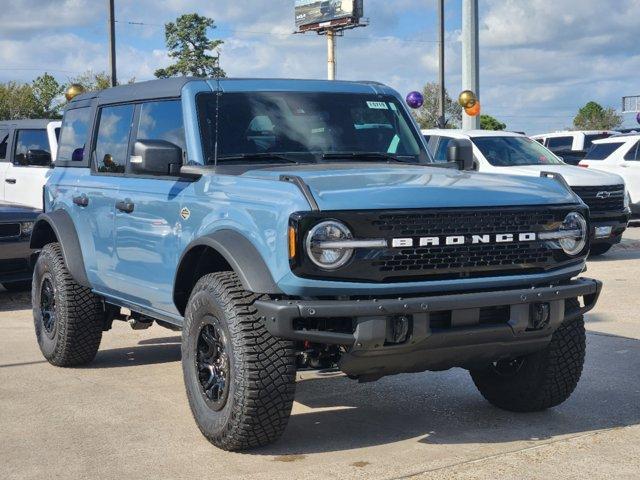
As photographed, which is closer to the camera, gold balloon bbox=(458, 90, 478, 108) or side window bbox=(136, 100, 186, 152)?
side window bbox=(136, 100, 186, 152)

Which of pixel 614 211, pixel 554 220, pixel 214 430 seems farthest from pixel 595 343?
pixel 614 211

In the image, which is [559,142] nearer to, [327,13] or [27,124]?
[27,124]

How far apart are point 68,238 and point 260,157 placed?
75.7 inches

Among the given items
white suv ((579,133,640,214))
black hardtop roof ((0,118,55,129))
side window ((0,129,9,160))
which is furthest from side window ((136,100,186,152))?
white suv ((579,133,640,214))

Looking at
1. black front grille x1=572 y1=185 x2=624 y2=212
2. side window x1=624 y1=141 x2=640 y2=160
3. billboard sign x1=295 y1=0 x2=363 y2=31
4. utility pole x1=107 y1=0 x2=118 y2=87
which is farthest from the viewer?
billboard sign x1=295 y1=0 x2=363 y2=31

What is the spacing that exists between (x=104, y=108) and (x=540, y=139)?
750 inches

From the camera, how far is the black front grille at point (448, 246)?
4.76 metres

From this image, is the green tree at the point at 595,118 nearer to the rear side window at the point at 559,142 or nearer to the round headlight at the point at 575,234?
the rear side window at the point at 559,142

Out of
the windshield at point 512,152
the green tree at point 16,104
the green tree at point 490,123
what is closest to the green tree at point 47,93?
the green tree at point 16,104

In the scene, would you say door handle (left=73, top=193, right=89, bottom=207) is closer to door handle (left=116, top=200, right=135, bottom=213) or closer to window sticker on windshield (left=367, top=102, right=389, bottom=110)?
door handle (left=116, top=200, right=135, bottom=213)

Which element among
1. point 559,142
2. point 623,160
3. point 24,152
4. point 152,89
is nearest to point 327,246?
point 152,89

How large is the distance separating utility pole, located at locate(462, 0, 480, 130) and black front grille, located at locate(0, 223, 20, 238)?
1335 centimetres

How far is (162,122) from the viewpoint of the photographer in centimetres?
637

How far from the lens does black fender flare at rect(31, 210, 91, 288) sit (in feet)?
23.1
